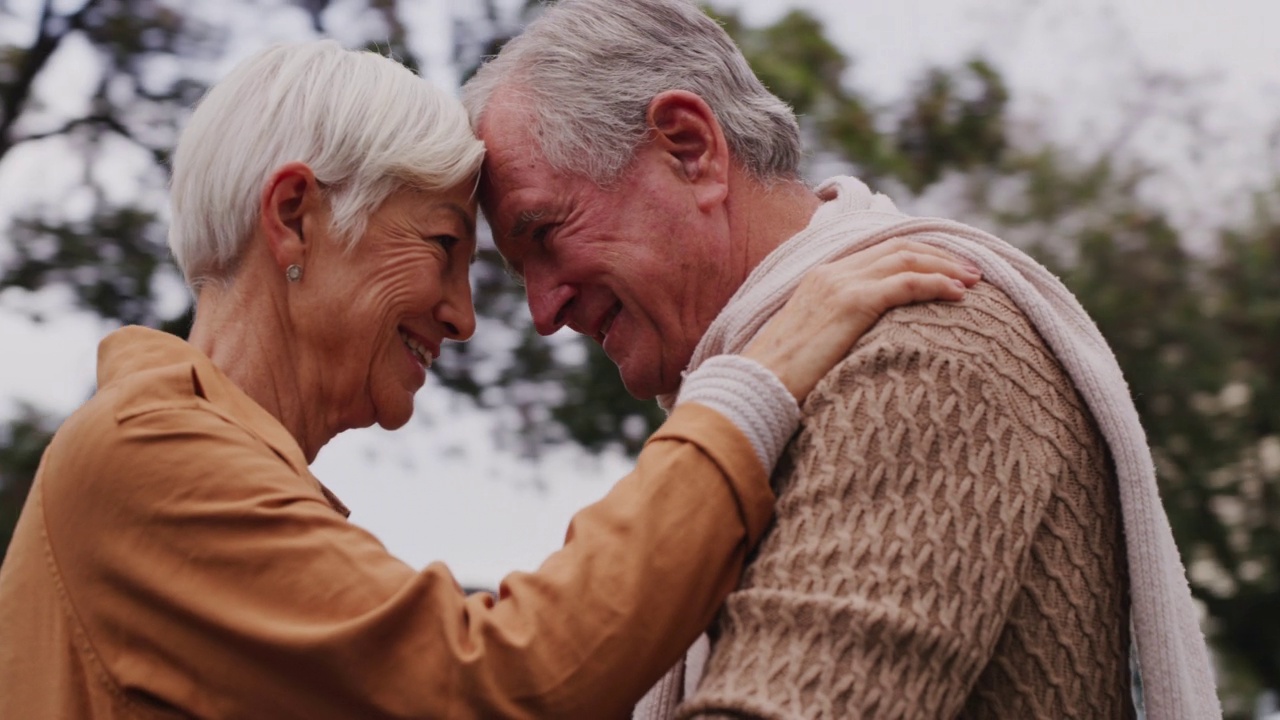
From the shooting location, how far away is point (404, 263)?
273cm

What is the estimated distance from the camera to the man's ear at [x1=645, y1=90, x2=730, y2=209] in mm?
2736

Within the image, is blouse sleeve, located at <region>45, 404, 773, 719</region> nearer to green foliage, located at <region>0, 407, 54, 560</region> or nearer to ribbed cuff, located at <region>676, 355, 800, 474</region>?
ribbed cuff, located at <region>676, 355, 800, 474</region>

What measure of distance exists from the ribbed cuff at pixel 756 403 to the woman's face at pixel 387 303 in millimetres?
766

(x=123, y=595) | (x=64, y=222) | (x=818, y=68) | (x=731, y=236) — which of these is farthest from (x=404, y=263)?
(x=818, y=68)

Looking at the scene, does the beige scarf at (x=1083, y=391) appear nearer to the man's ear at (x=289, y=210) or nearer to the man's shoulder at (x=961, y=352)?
the man's shoulder at (x=961, y=352)

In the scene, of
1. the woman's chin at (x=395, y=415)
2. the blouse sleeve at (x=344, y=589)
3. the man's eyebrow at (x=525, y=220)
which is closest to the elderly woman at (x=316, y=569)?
the blouse sleeve at (x=344, y=589)

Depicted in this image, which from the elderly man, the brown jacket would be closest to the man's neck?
the elderly man

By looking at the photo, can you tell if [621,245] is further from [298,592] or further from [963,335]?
[298,592]

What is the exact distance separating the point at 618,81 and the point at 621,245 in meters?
0.29

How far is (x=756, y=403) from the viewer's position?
216cm

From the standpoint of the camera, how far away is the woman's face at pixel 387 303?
2680 millimetres

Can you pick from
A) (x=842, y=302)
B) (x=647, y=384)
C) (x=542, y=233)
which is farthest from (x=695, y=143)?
(x=842, y=302)

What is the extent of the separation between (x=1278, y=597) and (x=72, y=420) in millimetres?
5414

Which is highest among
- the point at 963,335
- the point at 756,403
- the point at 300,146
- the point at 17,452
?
the point at 963,335
